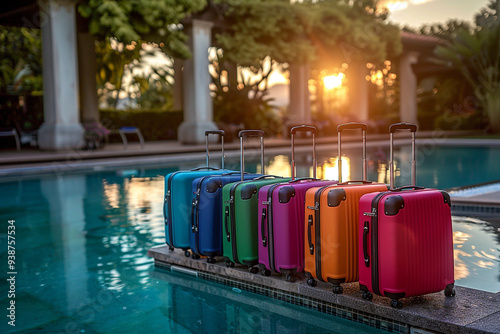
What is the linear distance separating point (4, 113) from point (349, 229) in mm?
19069

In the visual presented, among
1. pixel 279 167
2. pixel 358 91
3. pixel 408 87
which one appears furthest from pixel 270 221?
pixel 408 87

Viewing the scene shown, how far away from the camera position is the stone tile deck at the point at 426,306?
3084mm

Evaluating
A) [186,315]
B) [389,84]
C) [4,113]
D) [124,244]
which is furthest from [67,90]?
[389,84]

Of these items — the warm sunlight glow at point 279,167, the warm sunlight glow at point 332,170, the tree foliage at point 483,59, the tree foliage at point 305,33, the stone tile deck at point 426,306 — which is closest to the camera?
the stone tile deck at point 426,306

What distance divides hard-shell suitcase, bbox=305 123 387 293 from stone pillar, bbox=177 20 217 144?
57.4ft

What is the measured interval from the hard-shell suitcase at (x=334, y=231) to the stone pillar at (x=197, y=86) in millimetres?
17491

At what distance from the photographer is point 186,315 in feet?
12.6

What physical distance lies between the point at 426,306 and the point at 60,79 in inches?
629

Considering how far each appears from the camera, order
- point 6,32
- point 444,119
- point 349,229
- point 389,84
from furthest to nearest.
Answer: point 389,84 → point 444,119 → point 6,32 → point 349,229

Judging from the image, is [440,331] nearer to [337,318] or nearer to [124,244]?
[337,318]

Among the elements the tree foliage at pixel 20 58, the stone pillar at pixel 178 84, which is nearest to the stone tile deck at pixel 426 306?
the stone pillar at pixel 178 84

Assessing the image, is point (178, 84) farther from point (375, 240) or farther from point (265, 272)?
point (375, 240)

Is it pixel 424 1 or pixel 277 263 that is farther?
pixel 424 1

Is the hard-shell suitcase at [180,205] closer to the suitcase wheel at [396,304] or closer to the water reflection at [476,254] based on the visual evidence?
the suitcase wheel at [396,304]
